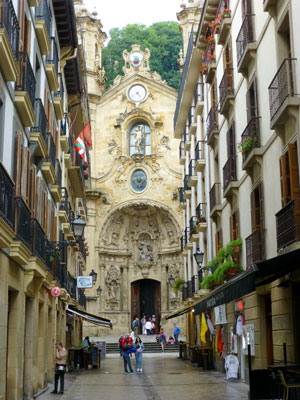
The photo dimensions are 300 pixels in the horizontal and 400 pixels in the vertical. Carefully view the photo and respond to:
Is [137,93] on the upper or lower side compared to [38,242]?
upper

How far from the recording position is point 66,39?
80.8 feet

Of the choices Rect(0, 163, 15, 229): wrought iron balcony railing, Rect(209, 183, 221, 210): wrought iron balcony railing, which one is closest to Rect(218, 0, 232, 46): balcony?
Rect(209, 183, 221, 210): wrought iron balcony railing

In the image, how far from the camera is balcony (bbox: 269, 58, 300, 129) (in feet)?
44.6

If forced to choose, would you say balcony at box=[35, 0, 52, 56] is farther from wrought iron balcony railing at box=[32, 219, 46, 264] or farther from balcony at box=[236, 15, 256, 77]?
balcony at box=[236, 15, 256, 77]

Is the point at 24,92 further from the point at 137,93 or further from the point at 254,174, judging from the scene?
the point at 137,93

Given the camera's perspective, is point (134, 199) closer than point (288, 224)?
No

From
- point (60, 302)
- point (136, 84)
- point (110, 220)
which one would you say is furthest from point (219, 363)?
point (136, 84)

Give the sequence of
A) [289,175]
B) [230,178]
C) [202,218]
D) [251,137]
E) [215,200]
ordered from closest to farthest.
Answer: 1. [289,175]
2. [251,137]
3. [230,178]
4. [215,200]
5. [202,218]

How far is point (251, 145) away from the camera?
58.9 ft

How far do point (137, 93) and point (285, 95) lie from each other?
127ft

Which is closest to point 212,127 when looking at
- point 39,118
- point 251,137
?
point 251,137

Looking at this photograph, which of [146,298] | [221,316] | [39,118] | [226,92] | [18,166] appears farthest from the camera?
[146,298]

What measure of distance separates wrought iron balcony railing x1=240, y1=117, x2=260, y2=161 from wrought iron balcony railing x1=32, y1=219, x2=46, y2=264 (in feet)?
21.4

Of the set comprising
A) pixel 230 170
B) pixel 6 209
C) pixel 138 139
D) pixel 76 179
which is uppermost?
pixel 138 139
